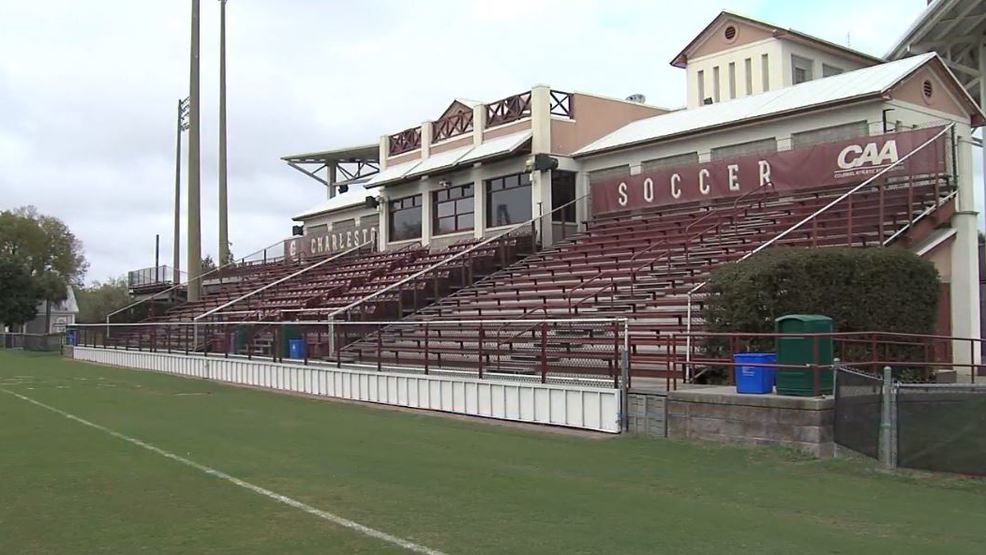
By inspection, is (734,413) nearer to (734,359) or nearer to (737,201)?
(734,359)

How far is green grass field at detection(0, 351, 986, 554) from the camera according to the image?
6.85 metres

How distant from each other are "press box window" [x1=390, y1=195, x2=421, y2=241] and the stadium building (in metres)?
0.09

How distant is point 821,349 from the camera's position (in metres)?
11.6

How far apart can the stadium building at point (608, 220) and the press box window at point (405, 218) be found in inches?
3.4

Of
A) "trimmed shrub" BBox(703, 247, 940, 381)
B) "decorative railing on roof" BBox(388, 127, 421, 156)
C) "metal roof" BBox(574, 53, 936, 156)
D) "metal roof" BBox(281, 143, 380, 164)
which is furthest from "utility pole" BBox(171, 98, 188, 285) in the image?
"trimmed shrub" BBox(703, 247, 940, 381)

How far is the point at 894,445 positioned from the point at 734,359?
2806 mm

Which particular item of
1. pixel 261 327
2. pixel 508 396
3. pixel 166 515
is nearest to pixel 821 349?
pixel 508 396

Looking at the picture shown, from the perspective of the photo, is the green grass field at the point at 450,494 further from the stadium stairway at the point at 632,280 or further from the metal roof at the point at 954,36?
the metal roof at the point at 954,36

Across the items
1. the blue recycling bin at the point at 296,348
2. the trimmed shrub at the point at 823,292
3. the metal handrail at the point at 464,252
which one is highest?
the metal handrail at the point at 464,252

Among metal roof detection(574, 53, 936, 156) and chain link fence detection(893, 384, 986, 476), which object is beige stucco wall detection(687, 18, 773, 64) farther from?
chain link fence detection(893, 384, 986, 476)

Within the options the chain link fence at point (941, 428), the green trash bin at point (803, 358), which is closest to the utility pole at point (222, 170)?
the green trash bin at point (803, 358)

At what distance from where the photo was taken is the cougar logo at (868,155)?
64.7 feet

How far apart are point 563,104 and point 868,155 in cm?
1183

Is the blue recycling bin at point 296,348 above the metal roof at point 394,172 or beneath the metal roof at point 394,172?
beneath
